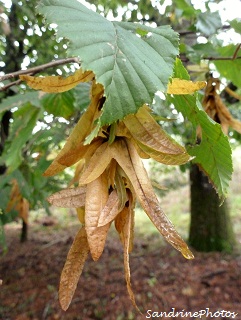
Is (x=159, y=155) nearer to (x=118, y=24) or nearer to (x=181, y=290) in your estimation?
(x=118, y=24)

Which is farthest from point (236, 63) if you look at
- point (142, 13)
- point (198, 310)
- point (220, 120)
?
point (198, 310)

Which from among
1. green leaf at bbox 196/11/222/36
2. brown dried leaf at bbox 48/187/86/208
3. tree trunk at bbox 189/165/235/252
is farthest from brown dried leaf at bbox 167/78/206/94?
tree trunk at bbox 189/165/235/252

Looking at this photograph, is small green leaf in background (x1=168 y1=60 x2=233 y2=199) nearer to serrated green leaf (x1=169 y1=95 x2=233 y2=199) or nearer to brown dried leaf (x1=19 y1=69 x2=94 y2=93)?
serrated green leaf (x1=169 y1=95 x2=233 y2=199)

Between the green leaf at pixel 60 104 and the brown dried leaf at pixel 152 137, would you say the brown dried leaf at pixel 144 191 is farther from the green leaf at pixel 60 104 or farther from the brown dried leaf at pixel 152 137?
the green leaf at pixel 60 104

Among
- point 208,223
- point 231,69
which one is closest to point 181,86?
point 231,69

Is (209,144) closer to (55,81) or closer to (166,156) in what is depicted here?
(166,156)

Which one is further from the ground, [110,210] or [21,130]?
[110,210]

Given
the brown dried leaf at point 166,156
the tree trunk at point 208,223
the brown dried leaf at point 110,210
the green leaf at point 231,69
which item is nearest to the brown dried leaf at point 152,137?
the brown dried leaf at point 166,156

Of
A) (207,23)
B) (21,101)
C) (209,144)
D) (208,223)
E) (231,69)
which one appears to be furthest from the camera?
(208,223)
